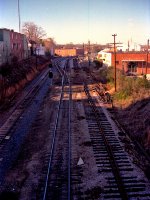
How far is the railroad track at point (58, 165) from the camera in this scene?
11789mm

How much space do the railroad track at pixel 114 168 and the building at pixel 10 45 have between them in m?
27.4

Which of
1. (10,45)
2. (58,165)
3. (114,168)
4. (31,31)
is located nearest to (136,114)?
(114,168)

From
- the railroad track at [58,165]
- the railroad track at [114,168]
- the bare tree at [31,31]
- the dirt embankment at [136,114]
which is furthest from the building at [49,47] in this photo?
the railroad track at [114,168]

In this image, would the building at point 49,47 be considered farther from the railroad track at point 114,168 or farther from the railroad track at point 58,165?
the railroad track at point 114,168

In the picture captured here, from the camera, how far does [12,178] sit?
13.2m

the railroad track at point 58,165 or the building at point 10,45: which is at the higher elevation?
the building at point 10,45

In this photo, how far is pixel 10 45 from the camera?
169 ft

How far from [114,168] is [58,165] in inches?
101

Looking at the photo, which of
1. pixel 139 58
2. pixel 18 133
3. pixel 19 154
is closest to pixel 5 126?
pixel 18 133

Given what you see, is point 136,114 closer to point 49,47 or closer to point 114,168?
point 114,168

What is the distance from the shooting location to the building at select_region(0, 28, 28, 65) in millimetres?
44656

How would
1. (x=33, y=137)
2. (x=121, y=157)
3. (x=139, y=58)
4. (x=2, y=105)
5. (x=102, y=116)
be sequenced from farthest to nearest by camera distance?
(x=139, y=58) → (x=2, y=105) → (x=102, y=116) → (x=33, y=137) → (x=121, y=157)

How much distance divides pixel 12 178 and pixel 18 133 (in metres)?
6.53

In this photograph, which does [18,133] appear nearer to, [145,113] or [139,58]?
[145,113]
